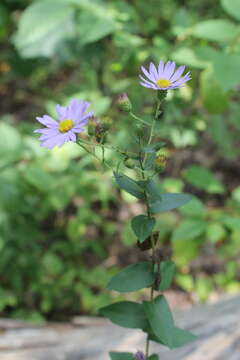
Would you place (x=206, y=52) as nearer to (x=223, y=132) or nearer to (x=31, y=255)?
(x=223, y=132)

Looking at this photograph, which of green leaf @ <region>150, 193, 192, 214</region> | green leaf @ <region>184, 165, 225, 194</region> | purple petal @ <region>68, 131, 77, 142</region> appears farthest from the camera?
green leaf @ <region>184, 165, 225, 194</region>

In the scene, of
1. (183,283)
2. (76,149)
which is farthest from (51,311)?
(76,149)

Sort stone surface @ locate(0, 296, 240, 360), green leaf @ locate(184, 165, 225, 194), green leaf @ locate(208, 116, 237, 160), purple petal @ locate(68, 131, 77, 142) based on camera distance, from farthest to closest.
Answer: green leaf @ locate(208, 116, 237, 160)
green leaf @ locate(184, 165, 225, 194)
stone surface @ locate(0, 296, 240, 360)
purple petal @ locate(68, 131, 77, 142)

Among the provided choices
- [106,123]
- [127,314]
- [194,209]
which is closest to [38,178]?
[194,209]

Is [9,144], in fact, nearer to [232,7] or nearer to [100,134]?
[232,7]

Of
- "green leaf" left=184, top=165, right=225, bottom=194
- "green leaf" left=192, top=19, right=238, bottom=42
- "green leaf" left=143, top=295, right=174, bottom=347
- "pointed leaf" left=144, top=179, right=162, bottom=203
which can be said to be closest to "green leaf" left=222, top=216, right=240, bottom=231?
"green leaf" left=184, top=165, right=225, bottom=194

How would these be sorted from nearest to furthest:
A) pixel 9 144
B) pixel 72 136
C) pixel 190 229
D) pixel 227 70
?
pixel 72 136 → pixel 227 70 → pixel 190 229 → pixel 9 144

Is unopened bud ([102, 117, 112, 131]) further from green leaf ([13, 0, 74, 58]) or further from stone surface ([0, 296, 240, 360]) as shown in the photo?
green leaf ([13, 0, 74, 58])
